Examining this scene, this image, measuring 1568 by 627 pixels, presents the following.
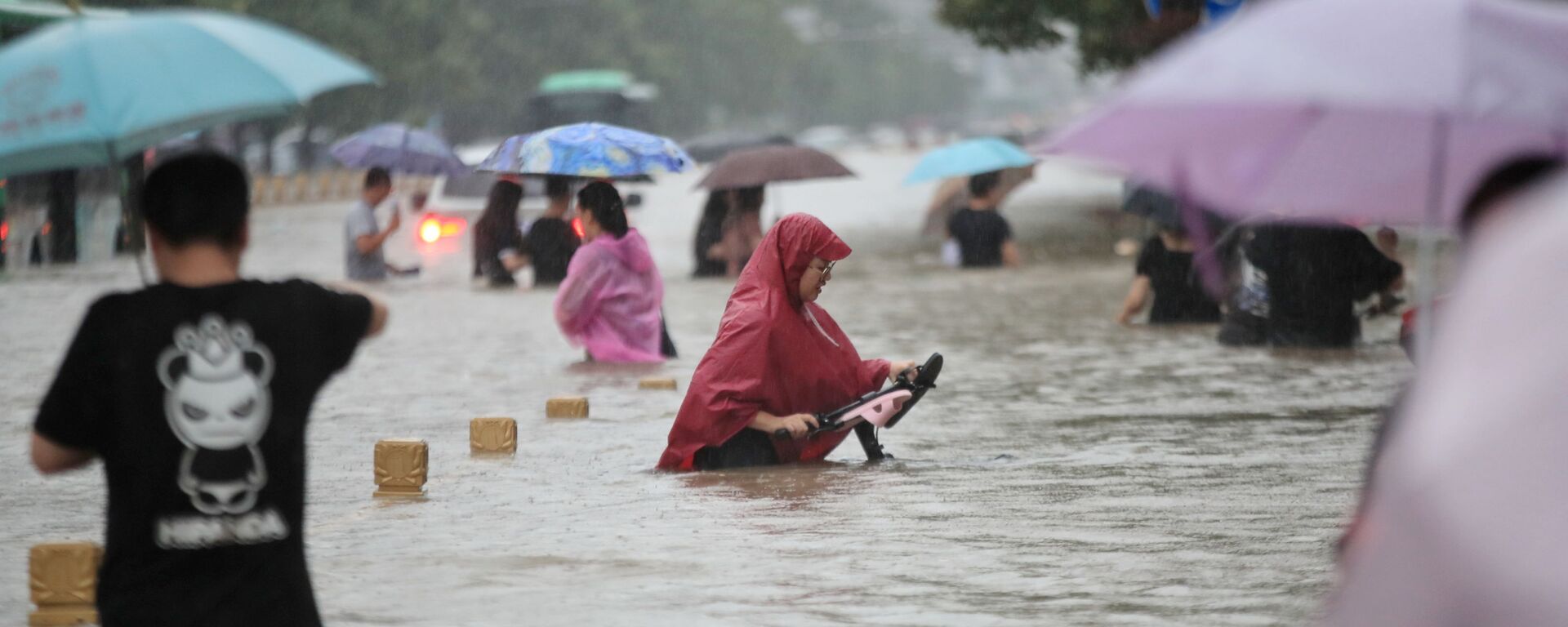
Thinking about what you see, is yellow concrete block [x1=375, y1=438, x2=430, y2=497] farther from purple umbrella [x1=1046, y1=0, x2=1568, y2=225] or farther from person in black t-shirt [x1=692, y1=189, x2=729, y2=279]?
person in black t-shirt [x1=692, y1=189, x2=729, y2=279]

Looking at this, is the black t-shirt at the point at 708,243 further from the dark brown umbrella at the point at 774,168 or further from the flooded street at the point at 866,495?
the flooded street at the point at 866,495

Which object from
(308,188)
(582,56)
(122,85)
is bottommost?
(122,85)

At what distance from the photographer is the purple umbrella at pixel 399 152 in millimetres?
20656

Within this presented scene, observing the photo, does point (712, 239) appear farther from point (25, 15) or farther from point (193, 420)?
point (193, 420)

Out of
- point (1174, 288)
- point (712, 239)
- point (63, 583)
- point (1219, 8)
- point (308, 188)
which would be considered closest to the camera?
point (63, 583)

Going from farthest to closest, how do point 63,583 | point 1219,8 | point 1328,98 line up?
1. point 1219,8
2. point 63,583
3. point 1328,98

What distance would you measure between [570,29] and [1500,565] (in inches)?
3268

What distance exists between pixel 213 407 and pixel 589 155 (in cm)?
889

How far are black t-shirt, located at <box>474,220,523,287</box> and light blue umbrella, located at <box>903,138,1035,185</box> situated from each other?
424 centimetres

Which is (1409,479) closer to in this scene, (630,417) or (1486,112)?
(1486,112)

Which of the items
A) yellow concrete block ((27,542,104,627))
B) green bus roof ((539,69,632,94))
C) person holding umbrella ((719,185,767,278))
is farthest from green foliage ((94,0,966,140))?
yellow concrete block ((27,542,104,627))

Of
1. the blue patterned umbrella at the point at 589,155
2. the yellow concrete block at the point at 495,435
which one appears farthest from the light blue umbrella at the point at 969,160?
the yellow concrete block at the point at 495,435

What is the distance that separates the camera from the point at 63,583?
6.11 m

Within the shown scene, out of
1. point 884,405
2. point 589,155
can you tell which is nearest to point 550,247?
point 589,155
